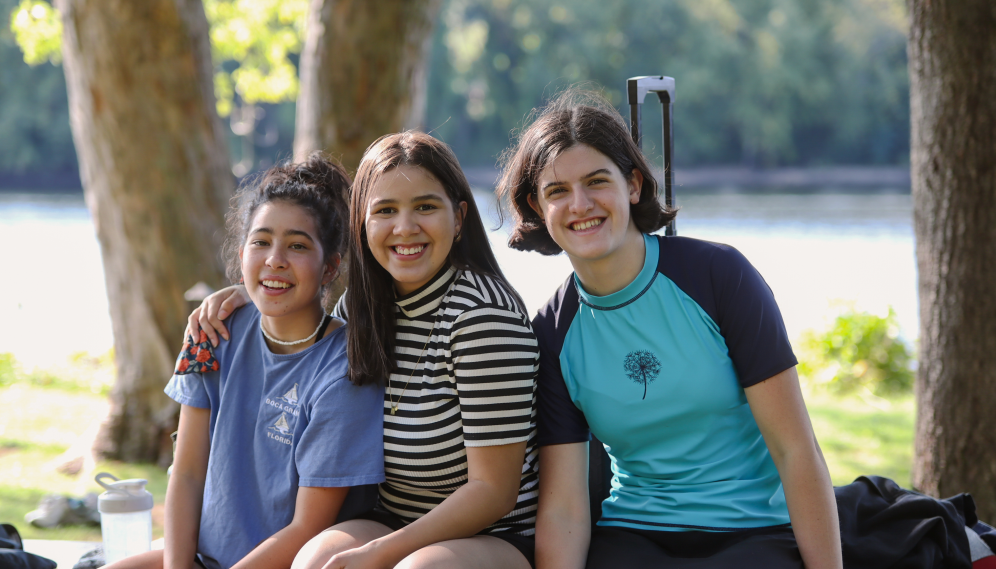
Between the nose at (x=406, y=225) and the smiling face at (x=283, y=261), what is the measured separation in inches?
12.3

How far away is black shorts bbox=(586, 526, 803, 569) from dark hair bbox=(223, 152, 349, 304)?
39.6 inches

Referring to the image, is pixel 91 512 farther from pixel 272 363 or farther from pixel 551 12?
pixel 551 12

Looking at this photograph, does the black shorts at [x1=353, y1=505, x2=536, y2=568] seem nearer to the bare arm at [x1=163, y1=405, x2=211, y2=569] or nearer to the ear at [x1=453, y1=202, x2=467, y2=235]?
the bare arm at [x1=163, y1=405, x2=211, y2=569]

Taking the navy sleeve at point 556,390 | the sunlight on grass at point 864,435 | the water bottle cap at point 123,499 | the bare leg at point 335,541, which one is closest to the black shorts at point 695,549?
the navy sleeve at point 556,390

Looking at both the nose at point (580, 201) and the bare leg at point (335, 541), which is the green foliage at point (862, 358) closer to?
the nose at point (580, 201)

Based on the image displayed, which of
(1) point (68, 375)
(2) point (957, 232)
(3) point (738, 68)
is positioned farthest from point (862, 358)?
(3) point (738, 68)

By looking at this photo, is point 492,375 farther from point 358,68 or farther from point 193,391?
point 358,68

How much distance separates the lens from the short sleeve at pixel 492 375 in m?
1.88

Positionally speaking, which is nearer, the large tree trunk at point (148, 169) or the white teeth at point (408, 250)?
the white teeth at point (408, 250)

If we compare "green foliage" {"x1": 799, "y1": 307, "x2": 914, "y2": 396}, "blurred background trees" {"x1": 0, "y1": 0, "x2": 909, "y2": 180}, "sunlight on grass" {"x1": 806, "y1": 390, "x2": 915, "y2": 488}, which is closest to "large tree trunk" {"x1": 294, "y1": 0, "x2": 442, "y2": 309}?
"sunlight on grass" {"x1": 806, "y1": 390, "x2": 915, "y2": 488}

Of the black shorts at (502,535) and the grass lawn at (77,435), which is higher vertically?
the black shorts at (502,535)

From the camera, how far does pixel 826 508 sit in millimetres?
1838

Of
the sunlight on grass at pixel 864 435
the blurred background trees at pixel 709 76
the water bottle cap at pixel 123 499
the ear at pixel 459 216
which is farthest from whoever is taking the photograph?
the blurred background trees at pixel 709 76

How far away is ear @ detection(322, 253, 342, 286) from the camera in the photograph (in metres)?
2.28
